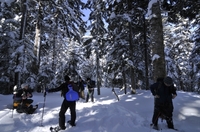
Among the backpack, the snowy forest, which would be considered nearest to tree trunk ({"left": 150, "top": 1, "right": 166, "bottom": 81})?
the snowy forest

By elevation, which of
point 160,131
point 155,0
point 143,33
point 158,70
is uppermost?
point 143,33

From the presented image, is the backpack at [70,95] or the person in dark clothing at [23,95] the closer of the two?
the backpack at [70,95]

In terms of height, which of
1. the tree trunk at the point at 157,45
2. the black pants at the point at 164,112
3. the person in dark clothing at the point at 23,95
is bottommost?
the black pants at the point at 164,112

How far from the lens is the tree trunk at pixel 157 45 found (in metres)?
7.62

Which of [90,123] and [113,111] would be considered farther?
[113,111]

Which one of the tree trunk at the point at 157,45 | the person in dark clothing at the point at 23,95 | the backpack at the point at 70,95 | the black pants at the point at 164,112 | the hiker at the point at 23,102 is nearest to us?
the black pants at the point at 164,112

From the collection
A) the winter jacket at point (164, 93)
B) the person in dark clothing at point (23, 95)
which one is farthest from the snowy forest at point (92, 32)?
the person in dark clothing at point (23, 95)

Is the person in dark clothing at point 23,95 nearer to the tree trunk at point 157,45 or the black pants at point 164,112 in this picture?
the black pants at point 164,112

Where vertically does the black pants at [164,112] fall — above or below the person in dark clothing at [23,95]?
below

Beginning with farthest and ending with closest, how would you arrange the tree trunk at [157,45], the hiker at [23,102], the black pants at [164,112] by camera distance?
the hiker at [23,102], the tree trunk at [157,45], the black pants at [164,112]

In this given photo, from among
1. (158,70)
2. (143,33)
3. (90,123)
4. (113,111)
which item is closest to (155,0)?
(158,70)

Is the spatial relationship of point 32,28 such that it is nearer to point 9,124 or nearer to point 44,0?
point 44,0

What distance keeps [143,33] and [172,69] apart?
9.81m

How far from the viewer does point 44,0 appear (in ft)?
46.5
